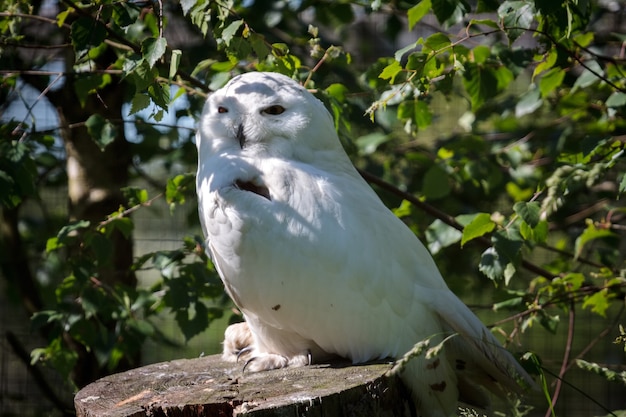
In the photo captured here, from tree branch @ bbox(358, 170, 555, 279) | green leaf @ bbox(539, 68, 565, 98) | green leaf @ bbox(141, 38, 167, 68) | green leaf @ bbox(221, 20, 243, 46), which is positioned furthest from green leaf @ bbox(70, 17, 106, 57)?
green leaf @ bbox(539, 68, 565, 98)

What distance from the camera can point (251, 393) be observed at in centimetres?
179

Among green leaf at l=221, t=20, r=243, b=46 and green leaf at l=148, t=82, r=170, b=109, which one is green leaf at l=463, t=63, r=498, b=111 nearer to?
green leaf at l=221, t=20, r=243, b=46

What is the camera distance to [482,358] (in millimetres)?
2094

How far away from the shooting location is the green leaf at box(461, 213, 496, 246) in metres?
2.29

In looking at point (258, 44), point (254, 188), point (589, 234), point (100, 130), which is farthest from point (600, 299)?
point (100, 130)

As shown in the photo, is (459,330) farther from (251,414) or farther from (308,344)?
(251,414)

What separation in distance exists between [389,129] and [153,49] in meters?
1.76

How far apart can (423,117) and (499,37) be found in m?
0.87

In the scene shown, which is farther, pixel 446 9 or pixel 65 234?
pixel 65 234

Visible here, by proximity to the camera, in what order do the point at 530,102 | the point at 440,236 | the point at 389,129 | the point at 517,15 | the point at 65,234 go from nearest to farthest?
1. the point at 517,15
2. the point at 65,234
3. the point at 440,236
4. the point at 530,102
5. the point at 389,129

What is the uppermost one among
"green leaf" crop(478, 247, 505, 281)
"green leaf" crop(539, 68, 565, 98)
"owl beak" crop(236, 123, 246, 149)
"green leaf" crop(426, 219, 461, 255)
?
"owl beak" crop(236, 123, 246, 149)

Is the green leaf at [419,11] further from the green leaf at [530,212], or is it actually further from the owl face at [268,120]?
the green leaf at [530,212]

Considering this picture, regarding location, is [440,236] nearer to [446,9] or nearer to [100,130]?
[446,9]

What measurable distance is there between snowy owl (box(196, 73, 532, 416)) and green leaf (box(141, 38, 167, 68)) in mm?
276
